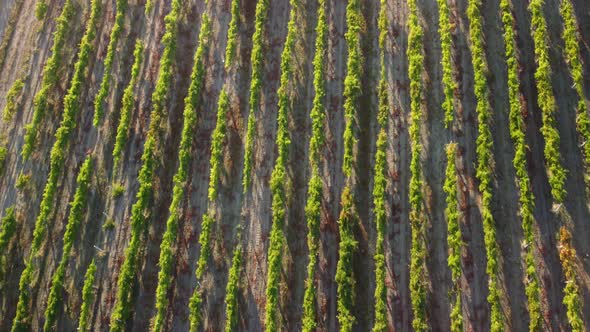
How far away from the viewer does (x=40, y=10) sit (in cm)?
2147

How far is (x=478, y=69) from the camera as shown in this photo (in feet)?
61.7

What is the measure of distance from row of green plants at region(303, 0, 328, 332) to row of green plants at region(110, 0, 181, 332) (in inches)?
237

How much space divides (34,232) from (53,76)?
6624mm

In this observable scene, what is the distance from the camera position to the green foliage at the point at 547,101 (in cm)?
1725

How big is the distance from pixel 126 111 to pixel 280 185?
704 cm

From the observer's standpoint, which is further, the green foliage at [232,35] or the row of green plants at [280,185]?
the green foliage at [232,35]

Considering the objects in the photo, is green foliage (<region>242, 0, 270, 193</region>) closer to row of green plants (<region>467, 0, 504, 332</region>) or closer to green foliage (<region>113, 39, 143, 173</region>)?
green foliage (<region>113, 39, 143, 173</region>)

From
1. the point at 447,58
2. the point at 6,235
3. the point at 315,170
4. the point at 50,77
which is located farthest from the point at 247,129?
the point at 6,235

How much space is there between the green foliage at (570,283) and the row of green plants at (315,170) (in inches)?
330

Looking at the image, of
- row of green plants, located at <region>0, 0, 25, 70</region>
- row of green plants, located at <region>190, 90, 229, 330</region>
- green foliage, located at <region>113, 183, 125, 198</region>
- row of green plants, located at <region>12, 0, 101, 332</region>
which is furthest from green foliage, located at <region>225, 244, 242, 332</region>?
row of green plants, located at <region>0, 0, 25, 70</region>

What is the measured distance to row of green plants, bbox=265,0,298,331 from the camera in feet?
56.0

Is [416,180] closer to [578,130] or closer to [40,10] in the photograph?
[578,130]

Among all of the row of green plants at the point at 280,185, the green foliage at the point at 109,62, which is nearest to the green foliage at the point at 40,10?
the green foliage at the point at 109,62

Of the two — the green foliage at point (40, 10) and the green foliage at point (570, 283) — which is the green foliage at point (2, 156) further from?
the green foliage at point (570, 283)
